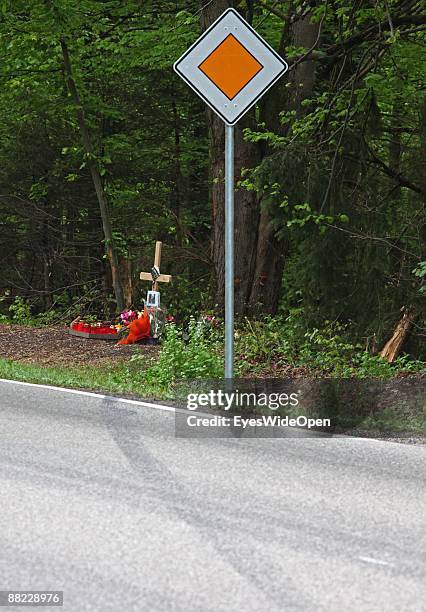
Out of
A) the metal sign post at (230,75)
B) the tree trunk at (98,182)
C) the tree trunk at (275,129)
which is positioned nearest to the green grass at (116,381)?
the metal sign post at (230,75)

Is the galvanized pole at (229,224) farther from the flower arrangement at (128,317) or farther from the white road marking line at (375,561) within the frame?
the flower arrangement at (128,317)

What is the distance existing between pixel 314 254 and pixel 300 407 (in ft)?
12.3

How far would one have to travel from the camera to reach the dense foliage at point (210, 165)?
12789 millimetres

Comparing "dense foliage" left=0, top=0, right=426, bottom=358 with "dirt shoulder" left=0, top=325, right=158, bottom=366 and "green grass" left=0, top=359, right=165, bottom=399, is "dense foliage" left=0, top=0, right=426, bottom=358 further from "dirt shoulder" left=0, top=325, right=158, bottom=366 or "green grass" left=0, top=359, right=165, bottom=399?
"green grass" left=0, top=359, right=165, bottom=399

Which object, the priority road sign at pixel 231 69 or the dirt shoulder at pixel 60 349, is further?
the dirt shoulder at pixel 60 349

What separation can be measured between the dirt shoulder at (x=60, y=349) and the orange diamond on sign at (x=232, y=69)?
228 inches

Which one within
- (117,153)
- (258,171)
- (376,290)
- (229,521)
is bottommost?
(229,521)

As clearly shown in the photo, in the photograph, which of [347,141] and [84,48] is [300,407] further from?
[84,48]

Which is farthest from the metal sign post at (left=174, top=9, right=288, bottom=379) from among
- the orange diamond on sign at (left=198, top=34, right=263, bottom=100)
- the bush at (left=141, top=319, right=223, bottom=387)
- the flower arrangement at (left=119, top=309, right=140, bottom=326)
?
the flower arrangement at (left=119, top=309, right=140, bottom=326)

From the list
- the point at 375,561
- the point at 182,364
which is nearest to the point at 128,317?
the point at 182,364

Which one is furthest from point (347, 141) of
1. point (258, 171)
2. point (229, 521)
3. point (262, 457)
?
point (229, 521)

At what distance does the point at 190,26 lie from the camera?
17.5 meters

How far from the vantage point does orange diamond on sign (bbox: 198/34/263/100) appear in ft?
28.6

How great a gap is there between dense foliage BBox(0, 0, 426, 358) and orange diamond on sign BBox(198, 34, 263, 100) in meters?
3.25
